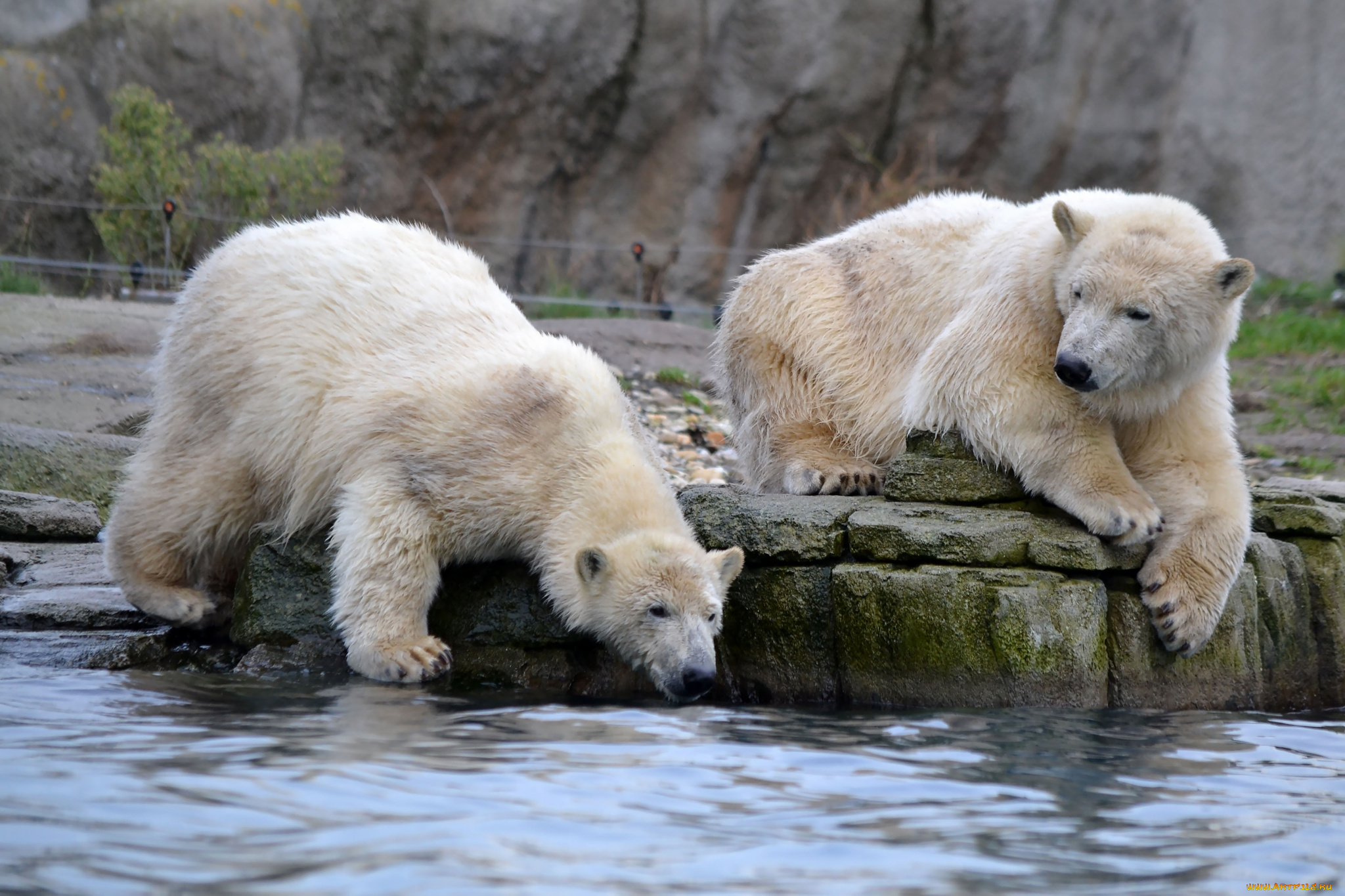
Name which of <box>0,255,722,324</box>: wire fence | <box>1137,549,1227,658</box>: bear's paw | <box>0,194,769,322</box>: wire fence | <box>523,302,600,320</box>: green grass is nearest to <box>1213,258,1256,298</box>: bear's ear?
<box>1137,549,1227,658</box>: bear's paw

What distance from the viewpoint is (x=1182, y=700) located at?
4.64 metres

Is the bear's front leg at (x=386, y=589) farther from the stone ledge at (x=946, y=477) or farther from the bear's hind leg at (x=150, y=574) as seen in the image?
the stone ledge at (x=946, y=477)

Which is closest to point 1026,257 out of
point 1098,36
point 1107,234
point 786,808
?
point 1107,234

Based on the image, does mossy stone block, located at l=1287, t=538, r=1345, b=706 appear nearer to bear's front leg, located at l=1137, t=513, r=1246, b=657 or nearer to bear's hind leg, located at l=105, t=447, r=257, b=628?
bear's front leg, located at l=1137, t=513, r=1246, b=657

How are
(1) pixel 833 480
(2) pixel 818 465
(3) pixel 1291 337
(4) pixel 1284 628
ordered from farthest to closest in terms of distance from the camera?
(3) pixel 1291 337
(2) pixel 818 465
(1) pixel 833 480
(4) pixel 1284 628

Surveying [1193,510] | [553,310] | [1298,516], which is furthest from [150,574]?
[553,310]

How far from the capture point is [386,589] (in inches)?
180

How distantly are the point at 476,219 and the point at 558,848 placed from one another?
1213 cm

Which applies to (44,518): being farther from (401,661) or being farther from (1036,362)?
(1036,362)

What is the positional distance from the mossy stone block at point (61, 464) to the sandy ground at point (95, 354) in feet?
3.72

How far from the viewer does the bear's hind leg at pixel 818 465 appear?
542 cm

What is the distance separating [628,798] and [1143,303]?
2.51 meters

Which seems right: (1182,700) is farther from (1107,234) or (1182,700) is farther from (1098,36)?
(1098,36)

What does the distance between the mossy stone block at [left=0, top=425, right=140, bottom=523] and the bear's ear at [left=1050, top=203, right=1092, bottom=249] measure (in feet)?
15.5
